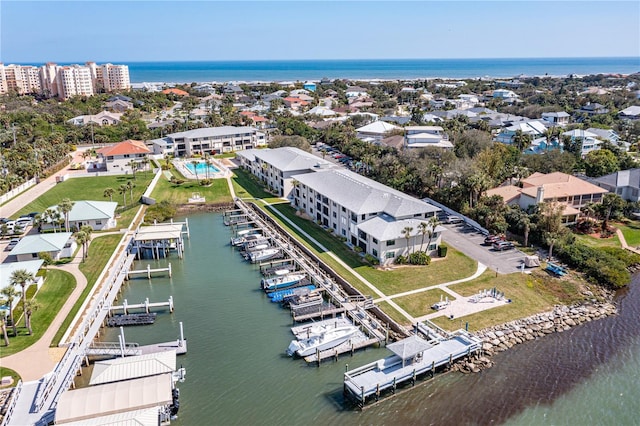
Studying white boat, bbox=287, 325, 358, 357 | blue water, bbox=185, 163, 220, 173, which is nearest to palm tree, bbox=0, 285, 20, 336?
white boat, bbox=287, 325, 358, 357

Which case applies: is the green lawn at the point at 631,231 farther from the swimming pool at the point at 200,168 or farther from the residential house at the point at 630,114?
the residential house at the point at 630,114

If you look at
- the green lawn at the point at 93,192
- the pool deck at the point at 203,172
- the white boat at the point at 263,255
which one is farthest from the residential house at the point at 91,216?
the pool deck at the point at 203,172

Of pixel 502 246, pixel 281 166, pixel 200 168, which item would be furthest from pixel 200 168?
pixel 502 246

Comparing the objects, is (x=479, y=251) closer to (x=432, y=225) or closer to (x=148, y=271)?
(x=432, y=225)

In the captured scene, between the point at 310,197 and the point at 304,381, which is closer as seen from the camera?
the point at 304,381

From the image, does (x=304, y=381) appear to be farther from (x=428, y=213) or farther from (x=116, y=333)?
(x=428, y=213)

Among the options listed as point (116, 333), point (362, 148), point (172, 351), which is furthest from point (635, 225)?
point (116, 333)
